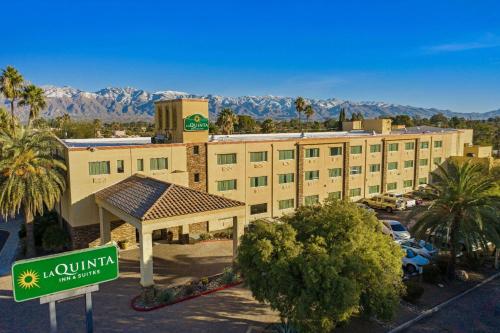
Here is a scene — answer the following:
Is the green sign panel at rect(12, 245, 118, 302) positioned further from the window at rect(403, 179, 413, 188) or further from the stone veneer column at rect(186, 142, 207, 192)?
the window at rect(403, 179, 413, 188)

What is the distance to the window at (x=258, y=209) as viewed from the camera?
1623 inches

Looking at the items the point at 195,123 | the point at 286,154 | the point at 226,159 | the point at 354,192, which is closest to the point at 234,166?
the point at 226,159

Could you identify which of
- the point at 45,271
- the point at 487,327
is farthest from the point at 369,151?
the point at 45,271

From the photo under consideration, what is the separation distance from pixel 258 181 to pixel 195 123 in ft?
33.0

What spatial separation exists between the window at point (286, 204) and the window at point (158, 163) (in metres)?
14.9

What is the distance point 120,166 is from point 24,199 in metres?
7.50

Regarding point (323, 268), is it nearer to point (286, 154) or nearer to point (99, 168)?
point (99, 168)

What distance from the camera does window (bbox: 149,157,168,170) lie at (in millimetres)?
33531

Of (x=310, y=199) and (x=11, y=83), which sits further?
(x=11, y=83)

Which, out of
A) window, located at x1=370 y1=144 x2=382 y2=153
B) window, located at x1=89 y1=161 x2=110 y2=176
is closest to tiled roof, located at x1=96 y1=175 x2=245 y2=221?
window, located at x1=89 y1=161 x2=110 y2=176

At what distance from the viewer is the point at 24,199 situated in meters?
27.7

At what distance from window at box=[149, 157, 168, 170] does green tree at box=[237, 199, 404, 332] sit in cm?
1778

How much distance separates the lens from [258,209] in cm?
4162

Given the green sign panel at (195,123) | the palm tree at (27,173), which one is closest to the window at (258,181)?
the green sign panel at (195,123)
